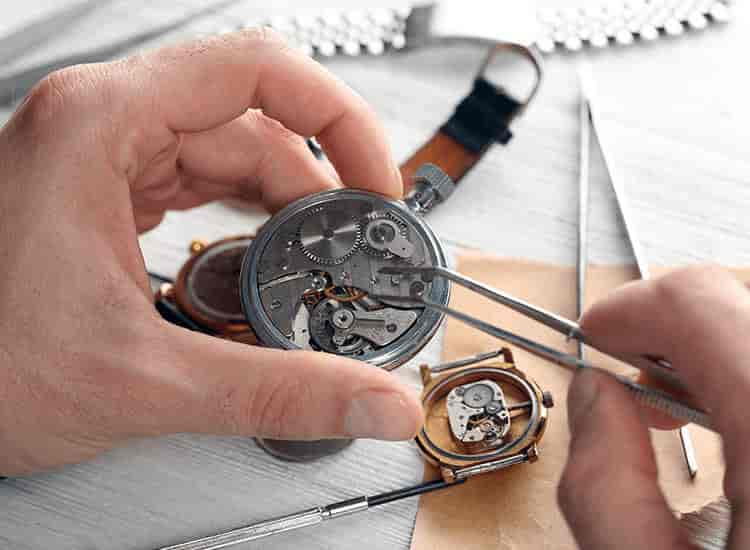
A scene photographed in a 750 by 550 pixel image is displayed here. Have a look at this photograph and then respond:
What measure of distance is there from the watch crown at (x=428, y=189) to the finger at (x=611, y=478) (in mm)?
421

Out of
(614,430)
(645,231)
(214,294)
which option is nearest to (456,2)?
(645,231)

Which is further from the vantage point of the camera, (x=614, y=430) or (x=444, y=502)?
(x=444, y=502)

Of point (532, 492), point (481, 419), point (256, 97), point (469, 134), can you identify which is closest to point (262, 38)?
point (256, 97)

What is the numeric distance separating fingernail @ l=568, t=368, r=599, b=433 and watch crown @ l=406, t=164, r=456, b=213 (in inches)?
16.0

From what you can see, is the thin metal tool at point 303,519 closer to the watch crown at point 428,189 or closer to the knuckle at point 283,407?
the knuckle at point 283,407

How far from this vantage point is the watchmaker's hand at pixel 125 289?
0.93 metres

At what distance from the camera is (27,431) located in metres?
1.02

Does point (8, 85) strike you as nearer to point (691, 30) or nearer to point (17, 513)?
point (17, 513)

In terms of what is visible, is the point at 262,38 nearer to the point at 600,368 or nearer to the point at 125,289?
the point at 125,289

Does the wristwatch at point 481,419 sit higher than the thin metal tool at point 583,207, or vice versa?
the thin metal tool at point 583,207

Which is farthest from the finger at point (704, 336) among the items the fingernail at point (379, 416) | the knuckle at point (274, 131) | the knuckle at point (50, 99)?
the knuckle at point (50, 99)

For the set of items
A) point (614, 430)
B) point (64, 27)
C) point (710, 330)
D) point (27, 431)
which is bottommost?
point (27, 431)

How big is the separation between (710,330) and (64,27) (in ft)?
4.34

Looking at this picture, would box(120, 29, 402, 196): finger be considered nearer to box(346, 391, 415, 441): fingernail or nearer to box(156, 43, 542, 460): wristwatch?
box(156, 43, 542, 460): wristwatch
